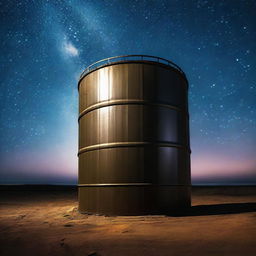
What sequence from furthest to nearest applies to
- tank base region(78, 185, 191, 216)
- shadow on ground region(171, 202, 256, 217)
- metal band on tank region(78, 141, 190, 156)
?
shadow on ground region(171, 202, 256, 217)
metal band on tank region(78, 141, 190, 156)
tank base region(78, 185, 191, 216)

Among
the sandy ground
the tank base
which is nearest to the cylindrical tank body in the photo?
the tank base

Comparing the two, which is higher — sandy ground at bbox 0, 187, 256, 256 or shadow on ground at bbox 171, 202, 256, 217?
sandy ground at bbox 0, 187, 256, 256

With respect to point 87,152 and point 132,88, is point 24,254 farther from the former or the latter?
point 132,88

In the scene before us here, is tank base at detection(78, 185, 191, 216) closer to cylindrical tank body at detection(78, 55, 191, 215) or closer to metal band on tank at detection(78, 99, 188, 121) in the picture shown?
cylindrical tank body at detection(78, 55, 191, 215)

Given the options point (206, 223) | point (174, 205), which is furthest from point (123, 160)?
point (206, 223)

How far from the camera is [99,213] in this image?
382 inches

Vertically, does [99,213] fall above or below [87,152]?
below

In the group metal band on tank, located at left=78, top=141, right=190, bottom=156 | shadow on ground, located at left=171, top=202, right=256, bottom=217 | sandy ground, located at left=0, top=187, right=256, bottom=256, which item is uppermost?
metal band on tank, located at left=78, top=141, right=190, bottom=156

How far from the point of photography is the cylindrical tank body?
9.41 meters

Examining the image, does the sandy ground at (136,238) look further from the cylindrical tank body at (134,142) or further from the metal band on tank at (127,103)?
the metal band on tank at (127,103)

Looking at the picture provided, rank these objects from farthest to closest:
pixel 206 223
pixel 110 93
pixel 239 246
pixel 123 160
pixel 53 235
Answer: pixel 110 93 < pixel 123 160 < pixel 206 223 < pixel 53 235 < pixel 239 246

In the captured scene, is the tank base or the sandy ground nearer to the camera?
the sandy ground

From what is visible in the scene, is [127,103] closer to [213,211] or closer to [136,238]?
[136,238]

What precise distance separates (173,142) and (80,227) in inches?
193
